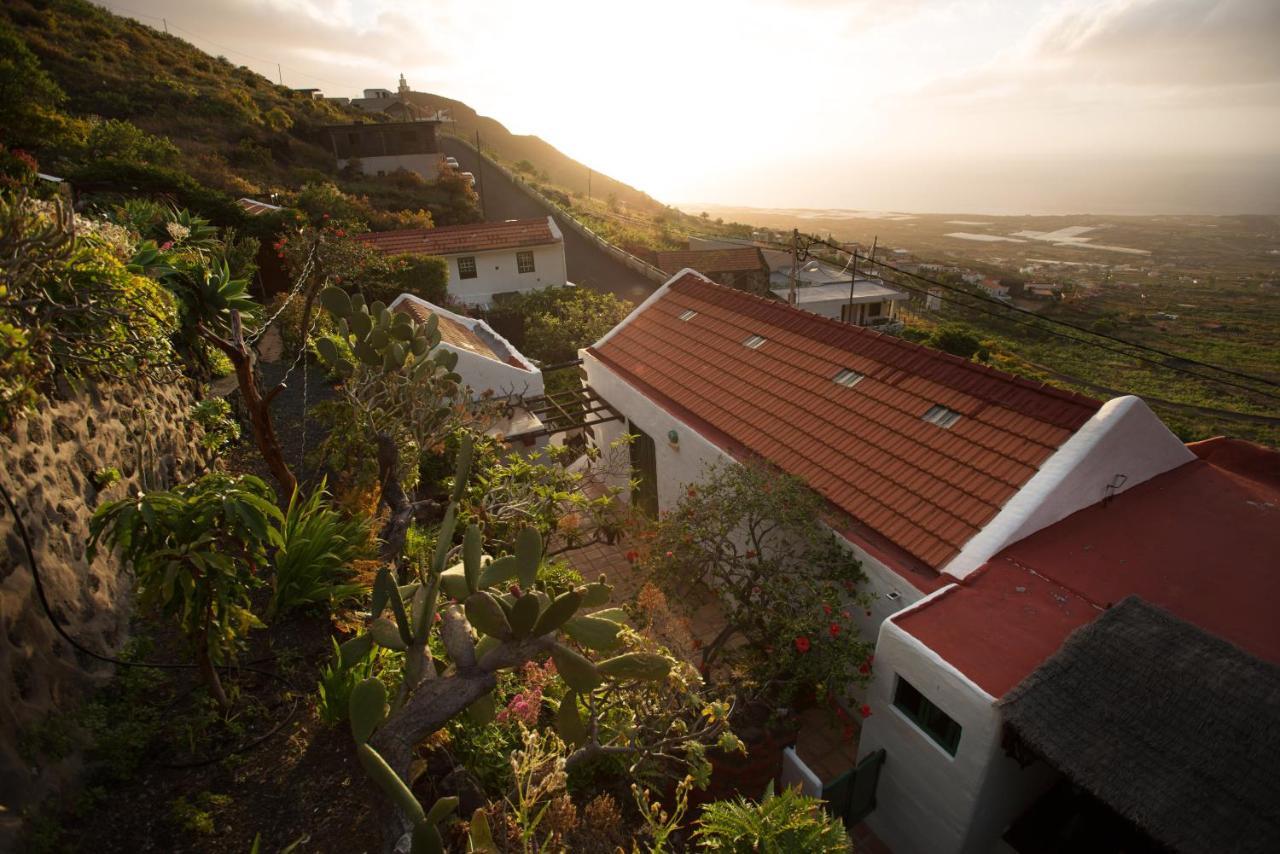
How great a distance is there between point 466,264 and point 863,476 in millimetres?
22687

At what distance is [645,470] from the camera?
44.0ft

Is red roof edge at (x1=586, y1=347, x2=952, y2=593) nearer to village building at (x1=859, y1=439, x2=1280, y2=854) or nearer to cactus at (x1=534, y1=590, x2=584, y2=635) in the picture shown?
village building at (x1=859, y1=439, x2=1280, y2=854)

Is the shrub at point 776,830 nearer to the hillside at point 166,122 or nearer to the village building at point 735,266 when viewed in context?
the hillside at point 166,122

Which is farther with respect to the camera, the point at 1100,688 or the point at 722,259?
the point at 722,259

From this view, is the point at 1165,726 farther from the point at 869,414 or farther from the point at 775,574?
the point at 869,414

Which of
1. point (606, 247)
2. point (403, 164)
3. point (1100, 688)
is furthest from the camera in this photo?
point (403, 164)

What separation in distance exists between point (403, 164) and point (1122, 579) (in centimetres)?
5119

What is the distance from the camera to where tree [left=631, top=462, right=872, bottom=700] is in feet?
23.1

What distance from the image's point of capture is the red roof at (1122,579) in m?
6.00

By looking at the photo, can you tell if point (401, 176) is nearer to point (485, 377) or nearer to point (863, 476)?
point (485, 377)

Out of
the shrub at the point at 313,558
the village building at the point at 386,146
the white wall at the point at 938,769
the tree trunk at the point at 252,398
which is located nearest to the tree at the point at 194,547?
the shrub at the point at 313,558

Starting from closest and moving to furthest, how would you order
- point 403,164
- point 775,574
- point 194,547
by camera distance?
1. point 194,547
2. point 775,574
3. point 403,164

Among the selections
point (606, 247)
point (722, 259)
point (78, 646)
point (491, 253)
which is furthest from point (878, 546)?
point (722, 259)

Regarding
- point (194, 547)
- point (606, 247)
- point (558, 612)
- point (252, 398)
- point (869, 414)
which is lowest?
point (869, 414)
